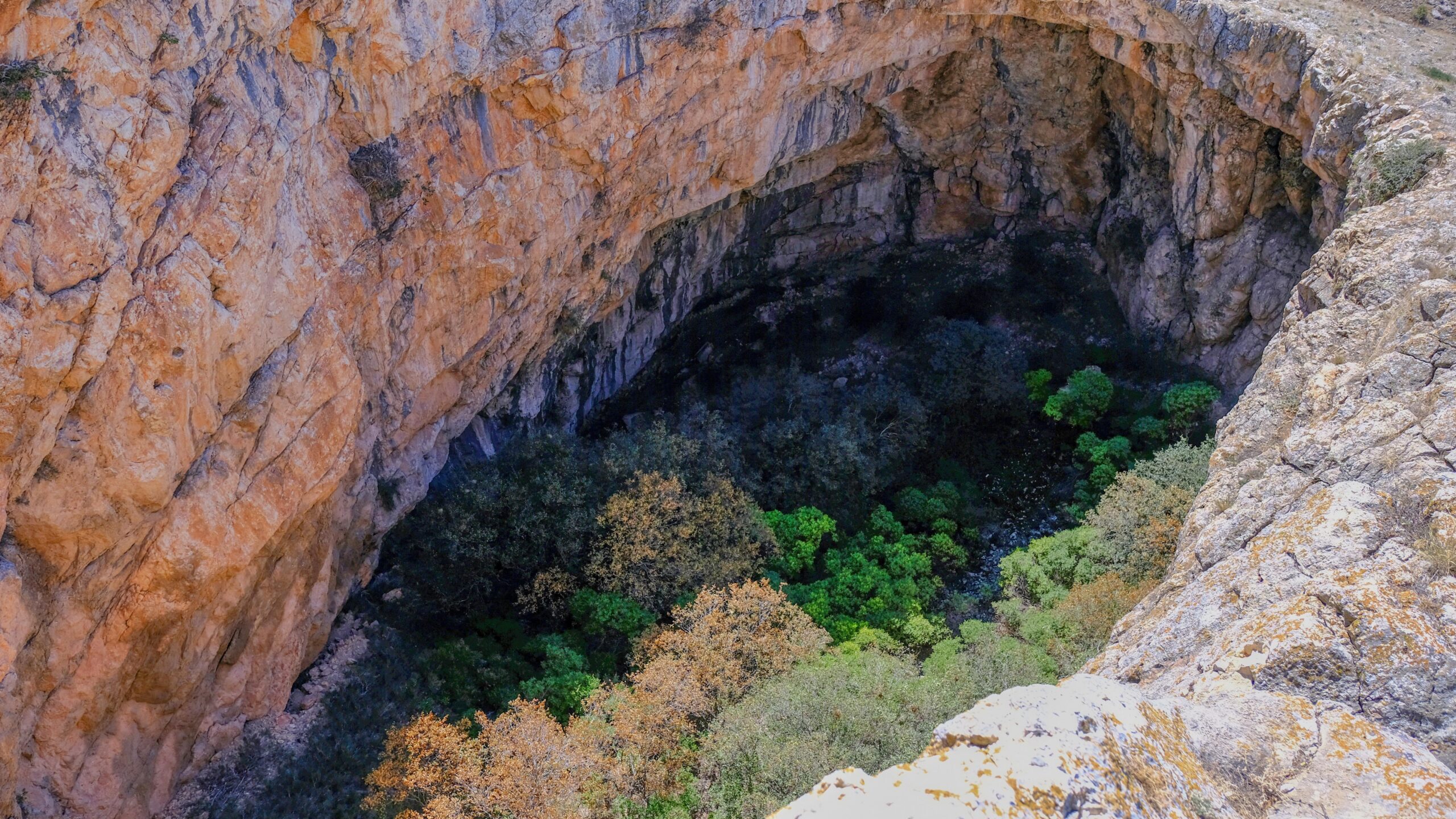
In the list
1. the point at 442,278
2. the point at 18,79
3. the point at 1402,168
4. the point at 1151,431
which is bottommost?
the point at 18,79

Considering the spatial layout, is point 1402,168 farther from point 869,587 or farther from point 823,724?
point 823,724

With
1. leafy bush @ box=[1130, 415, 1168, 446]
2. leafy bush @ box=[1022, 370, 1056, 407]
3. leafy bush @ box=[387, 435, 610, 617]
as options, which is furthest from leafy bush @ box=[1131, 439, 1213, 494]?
leafy bush @ box=[387, 435, 610, 617]

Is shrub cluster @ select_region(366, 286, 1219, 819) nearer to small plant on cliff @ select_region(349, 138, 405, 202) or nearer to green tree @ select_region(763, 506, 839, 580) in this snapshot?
green tree @ select_region(763, 506, 839, 580)

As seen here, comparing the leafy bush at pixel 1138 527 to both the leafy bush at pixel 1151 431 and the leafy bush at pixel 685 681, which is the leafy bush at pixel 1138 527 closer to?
the leafy bush at pixel 1151 431

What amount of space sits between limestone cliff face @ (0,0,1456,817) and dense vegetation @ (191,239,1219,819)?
2624mm

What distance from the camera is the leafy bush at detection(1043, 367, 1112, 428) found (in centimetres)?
2977

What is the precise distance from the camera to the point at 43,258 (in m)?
11.3

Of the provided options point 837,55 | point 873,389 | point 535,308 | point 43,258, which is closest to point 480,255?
point 535,308

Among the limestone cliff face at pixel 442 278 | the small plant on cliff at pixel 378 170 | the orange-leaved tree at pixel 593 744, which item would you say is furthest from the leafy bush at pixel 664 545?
the small plant on cliff at pixel 378 170

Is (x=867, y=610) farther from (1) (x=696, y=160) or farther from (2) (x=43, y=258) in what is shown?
(2) (x=43, y=258)

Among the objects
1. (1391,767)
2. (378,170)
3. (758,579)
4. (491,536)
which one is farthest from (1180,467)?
(378,170)

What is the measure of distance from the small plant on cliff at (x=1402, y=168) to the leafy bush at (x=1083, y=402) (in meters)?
10.4

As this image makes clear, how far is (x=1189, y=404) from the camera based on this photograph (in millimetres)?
27984

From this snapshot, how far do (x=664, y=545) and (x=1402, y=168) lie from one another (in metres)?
17.3
